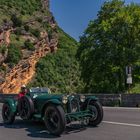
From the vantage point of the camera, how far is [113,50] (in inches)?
1763

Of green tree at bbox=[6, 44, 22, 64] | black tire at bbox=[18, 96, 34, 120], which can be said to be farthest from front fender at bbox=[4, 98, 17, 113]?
green tree at bbox=[6, 44, 22, 64]

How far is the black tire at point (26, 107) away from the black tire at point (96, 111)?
2.09 meters

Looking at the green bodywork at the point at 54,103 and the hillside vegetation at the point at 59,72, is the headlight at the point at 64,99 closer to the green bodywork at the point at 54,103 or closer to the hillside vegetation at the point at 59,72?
the green bodywork at the point at 54,103

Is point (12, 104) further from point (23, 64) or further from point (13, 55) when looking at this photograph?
point (23, 64)

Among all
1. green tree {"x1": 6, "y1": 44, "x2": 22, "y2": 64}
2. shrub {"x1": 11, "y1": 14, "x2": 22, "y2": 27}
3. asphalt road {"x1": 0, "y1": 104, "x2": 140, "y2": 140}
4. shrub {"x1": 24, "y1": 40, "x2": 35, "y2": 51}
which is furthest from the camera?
shrub {"x1": 11, "y1": 14, "x2": 22, "y2": 27}

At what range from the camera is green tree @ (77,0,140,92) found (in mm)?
44562

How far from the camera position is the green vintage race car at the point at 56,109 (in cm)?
1350

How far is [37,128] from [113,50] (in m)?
30.7

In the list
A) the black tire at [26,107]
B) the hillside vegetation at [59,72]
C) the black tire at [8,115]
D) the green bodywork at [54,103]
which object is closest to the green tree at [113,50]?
the hillside vegetation at [59,72]

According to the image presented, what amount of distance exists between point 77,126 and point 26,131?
177 cm

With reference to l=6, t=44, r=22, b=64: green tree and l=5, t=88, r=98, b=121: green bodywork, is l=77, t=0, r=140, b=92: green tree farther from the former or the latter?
l=5, t=88, r=98, b=121: green bodywork

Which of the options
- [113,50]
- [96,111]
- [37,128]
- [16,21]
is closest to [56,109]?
[37,128]

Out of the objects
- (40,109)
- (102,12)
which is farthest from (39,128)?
(102,12)

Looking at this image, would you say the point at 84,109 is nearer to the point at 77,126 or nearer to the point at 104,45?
the point at 77,126
